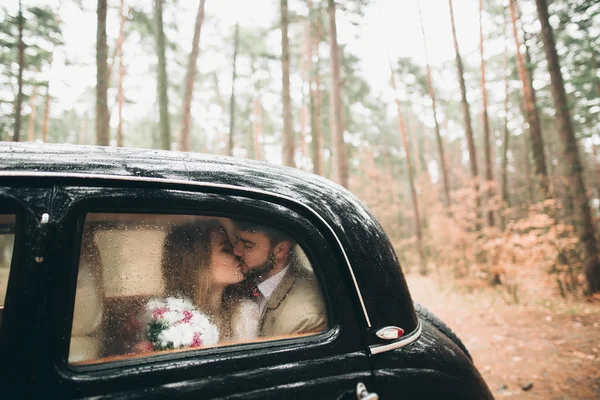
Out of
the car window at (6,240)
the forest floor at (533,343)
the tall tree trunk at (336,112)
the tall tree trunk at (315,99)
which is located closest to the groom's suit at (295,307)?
the car window at (6,240)

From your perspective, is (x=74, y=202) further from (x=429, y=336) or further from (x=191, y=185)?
(x=429, y=336)

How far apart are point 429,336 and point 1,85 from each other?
59.6 ft

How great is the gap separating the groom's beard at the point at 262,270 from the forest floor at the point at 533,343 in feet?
14.9

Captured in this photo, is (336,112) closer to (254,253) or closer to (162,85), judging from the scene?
(162,85)

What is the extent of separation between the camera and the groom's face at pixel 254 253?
4.03ft

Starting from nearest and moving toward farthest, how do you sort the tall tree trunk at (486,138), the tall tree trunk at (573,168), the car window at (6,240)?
the car window at (6,240), the tall tree trunk at (573,168), the tall tree trunk at (486,138)

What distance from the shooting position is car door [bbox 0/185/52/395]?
35.5 inches

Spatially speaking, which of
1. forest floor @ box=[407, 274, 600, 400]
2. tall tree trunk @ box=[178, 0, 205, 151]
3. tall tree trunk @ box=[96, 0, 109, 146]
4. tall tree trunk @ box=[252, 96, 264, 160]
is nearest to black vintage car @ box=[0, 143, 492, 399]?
forest floor @ box=[407, 274, 600, 400]

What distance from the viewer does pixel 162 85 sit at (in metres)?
10.1

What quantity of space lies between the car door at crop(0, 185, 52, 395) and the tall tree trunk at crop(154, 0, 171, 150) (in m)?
9.46

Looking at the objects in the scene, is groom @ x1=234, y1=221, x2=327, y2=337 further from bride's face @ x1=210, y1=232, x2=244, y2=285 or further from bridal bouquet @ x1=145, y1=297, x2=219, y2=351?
bridal bouquet @ x1=145, y1=297, x2=219, y2=351

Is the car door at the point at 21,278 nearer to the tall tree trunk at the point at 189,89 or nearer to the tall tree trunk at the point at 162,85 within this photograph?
the tall tree trunk at the point at 162,85

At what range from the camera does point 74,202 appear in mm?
1021

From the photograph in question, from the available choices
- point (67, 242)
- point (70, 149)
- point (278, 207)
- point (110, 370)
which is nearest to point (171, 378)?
point (110, 370)
